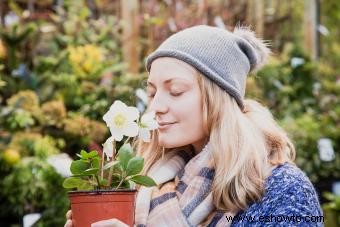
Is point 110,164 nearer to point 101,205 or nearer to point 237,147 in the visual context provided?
point 101,205

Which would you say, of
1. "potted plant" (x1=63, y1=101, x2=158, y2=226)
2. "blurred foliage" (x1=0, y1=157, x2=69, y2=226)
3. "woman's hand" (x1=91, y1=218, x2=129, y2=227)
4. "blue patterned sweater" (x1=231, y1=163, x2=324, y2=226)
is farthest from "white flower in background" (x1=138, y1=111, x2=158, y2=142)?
"blurred foliage" (x1=0, y1=157, x2=69, y2=226)

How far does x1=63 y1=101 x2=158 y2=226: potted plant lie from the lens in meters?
1.91

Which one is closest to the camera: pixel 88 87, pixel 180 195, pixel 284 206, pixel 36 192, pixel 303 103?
pixel 284 206

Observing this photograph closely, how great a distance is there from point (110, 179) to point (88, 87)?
3807mm

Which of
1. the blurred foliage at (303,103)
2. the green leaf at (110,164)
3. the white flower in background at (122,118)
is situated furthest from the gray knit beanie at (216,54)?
the blurred foliage at (303,103)

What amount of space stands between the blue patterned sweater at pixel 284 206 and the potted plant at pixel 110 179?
0.39 metres

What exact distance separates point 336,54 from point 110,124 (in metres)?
10.7

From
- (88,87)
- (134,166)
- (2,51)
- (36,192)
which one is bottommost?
(36,192)

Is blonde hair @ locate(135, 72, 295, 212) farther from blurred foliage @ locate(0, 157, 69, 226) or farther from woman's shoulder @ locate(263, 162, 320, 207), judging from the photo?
blurred foliage @ locate(0, 157, 69, 226)

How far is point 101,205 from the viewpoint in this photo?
1.90m

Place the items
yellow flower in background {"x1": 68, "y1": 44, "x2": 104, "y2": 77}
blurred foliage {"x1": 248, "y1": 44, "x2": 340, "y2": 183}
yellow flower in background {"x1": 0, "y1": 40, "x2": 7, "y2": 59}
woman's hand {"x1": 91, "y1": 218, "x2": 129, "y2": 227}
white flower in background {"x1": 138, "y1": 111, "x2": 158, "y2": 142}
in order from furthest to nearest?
blurred foliage {"x1": 248, "y1": 44, "x2": 340, "y2": 183}, yellow flower in background {"x1": 68, "y1": 44, "x2": 104, "y2": 77}, yellow flower in background {"x1": 0, "y1": 40, "x2": 7, "y2": 59}, white flower in background {"x1": 138, "y1": 111, "x2": 158, "y2": 142}, woman's hand {"x1": 91, "y1": 218, "x2": 129, "y2": 227}

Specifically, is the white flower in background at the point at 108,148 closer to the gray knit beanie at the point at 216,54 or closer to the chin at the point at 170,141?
the chin at the point at 170,141

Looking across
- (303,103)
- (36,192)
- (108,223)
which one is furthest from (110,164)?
(303,103)

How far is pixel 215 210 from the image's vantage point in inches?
90.0
